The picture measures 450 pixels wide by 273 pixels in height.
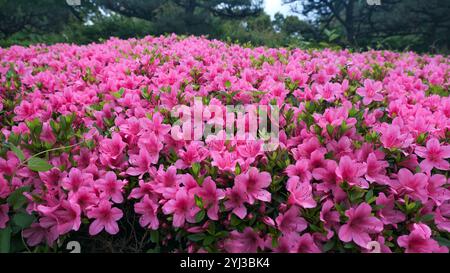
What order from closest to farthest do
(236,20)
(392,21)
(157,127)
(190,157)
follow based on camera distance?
1. (190,157)
2. (157,127)
3. (392,21)
4. (236,20)

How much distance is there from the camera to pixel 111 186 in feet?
5.50

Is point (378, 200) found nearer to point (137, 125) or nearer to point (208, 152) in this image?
point (208, 152)

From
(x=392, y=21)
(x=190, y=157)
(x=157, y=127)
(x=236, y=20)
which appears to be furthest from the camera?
(x=236, y=20)

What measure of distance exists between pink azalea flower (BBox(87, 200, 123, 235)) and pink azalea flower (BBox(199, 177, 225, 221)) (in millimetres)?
380

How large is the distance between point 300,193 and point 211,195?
1.26ft

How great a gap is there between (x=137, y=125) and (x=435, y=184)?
4.76 ft

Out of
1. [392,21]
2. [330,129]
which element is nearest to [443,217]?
[330,129]

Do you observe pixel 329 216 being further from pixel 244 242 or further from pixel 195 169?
pixel 195 169

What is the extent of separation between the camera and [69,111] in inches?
93.3

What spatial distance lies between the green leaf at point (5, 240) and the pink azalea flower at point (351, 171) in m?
1.43

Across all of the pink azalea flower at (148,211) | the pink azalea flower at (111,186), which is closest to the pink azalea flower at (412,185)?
the pink azalea flower at (148,211)

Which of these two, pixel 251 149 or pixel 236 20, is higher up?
pixel 236 20
